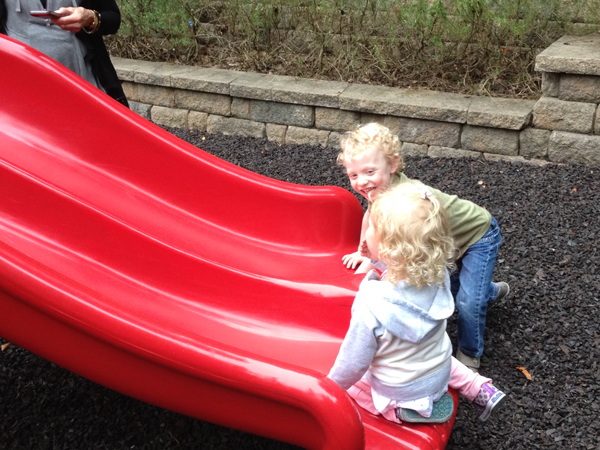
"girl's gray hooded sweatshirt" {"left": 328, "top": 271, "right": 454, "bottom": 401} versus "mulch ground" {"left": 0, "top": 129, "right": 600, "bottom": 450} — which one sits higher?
"girl's gray hooded sweatshirt" {"left": 328, "top": 271, "right": 454, "bottom": 401}

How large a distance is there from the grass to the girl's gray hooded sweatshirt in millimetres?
2869

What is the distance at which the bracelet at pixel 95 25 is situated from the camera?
9.14ft

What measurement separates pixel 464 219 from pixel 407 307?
0.71 meters

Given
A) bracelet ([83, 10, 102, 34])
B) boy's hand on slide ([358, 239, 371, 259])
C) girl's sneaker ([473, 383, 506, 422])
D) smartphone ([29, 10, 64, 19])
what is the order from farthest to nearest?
bracelet ([83, 10, 102, 34])
smartphone ([29, 10, 64, 19])
boy's hand on slide ([358, 239, 371, 259])
girl's sneaker ([473, 383, 506, 422])

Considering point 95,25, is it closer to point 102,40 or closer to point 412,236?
point 102,40

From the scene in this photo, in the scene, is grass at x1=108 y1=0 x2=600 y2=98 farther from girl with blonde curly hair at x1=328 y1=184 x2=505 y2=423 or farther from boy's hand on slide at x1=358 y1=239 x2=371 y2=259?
girl with blonde curly hair at x1=328 y1=184 x2=505 y2=423

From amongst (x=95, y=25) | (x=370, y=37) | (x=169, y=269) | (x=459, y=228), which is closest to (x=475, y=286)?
(x=459, y=228)

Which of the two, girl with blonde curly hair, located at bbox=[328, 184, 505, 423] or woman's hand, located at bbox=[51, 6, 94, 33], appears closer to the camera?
girl with blonde curly hair, located at bbox=[328, 184, 505, 423]

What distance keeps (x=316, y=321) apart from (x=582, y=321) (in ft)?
3.61

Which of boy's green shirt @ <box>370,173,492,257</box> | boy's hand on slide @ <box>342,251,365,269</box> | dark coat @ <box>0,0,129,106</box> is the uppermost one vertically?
dark coat @ <box>0,0,129,106</box>

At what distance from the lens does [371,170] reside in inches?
85.4

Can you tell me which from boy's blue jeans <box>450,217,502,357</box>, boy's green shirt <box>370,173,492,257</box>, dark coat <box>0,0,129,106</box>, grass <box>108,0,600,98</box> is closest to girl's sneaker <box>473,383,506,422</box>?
boy's blue jeans <box>450,217,502,357</box>

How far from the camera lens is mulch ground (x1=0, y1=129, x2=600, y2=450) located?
2213 millimetres

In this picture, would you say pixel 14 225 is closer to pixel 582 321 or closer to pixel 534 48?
pixel 582 321
